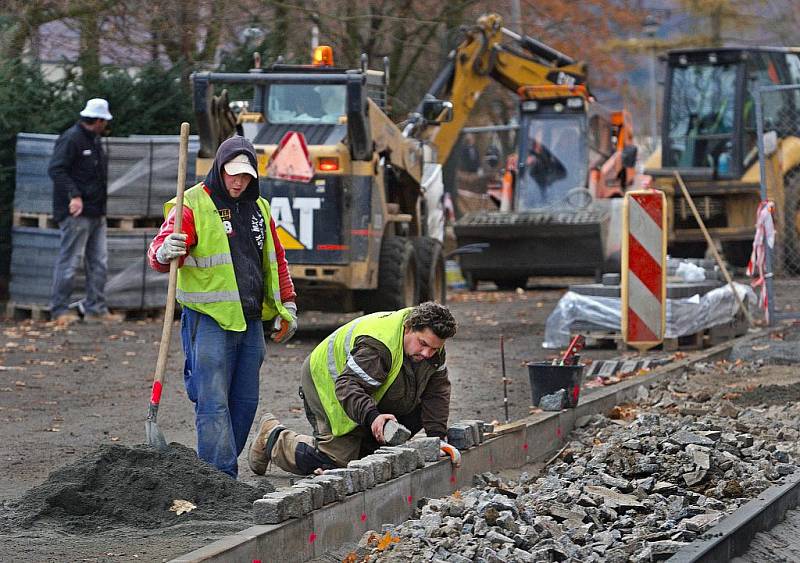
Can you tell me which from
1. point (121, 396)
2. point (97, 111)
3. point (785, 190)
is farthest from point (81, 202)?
point (785, 190)

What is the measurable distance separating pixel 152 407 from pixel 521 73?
53.7 ft

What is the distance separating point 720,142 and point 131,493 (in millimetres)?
18516

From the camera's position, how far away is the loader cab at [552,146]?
73.5 ft

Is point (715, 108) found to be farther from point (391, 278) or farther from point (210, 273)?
point (210, 273)

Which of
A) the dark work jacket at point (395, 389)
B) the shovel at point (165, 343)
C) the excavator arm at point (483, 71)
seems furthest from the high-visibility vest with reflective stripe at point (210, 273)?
the excavator arm at point (483, 71)

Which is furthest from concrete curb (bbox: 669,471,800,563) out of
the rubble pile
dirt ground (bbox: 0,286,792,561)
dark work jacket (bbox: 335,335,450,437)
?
dirt ground (bbox: 0,286,792,561)

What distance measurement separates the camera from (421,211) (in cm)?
1773

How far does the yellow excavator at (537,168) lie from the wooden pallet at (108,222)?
206 inches

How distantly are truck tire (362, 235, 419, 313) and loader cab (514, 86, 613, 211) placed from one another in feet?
23.8

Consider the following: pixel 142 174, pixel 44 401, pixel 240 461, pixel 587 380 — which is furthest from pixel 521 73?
pixel 240 461

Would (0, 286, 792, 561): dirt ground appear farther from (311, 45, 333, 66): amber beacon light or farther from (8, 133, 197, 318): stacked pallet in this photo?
(311, 45, 333, 66): amber beacon light

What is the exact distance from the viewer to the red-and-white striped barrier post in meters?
13.2

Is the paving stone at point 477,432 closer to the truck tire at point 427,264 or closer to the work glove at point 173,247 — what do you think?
the work glove at point 173,247

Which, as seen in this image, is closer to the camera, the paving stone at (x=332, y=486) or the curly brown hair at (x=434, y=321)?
the paving stone at (x=332, y=486)
